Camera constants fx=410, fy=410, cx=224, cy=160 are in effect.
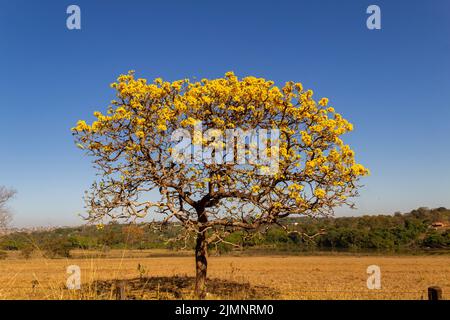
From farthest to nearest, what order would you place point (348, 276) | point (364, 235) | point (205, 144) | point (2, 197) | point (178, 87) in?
point (364, 235) < point (2, 197) < point (348, 276) < point (178, 87) < point (205, 144)

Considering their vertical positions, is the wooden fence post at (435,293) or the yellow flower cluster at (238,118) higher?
the yellow flower cluster at (238,118)

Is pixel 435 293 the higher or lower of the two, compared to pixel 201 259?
higher

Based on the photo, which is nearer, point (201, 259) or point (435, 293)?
point (435, 293)

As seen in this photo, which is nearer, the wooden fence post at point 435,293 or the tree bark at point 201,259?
the wooden fence post at point 435,293

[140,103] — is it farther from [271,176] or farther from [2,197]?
[2,197]

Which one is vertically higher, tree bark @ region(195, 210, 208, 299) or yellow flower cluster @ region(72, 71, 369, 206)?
yellow flower cluster @ region(72, 71, 369, 206)

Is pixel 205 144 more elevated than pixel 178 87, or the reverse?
pixel 178 87

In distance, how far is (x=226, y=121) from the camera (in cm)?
1560

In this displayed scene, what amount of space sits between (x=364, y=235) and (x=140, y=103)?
66.3m

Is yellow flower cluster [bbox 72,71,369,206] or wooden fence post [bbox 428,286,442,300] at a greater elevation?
yellow flower cluster [bbox 72,71,369,206]

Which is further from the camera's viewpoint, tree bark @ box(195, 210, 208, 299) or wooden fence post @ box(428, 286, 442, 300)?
tree bark @ box(195, 210, 208, 299)

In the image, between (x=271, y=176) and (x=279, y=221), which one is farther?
(x=279, y=221)
